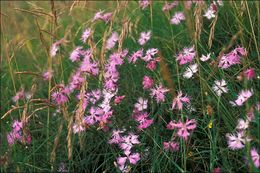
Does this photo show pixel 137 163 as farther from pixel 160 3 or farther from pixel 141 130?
pixel 160 3

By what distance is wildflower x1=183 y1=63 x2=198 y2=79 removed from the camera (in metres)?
1.85

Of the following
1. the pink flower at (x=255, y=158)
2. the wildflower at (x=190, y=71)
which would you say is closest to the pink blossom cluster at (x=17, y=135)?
the wildflower at (x=190, y=71)

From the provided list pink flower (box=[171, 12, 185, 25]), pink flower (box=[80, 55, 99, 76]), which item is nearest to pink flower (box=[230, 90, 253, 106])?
pink flower (box=[80, 55, 99, 76])

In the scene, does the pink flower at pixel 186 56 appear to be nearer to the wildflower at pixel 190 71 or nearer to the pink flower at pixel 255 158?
the wildflower at pixel 190 71

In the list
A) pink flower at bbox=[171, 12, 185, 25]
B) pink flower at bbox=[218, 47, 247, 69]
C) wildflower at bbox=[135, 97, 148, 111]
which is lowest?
wildflower at bbox=[135, 97, 148, 111]

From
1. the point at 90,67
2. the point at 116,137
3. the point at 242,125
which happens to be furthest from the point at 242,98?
the point at 90,67

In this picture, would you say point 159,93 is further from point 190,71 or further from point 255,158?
point 255,158

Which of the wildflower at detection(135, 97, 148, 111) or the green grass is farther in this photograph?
the wildflower at detection(135, 97, 148, 111)

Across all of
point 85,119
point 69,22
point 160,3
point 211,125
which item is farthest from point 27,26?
point 211,125

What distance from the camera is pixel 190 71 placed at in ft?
6.18

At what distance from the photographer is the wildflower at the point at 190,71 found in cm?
185

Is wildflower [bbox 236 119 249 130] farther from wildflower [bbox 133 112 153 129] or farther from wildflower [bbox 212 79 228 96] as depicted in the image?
wildflower [bbox 133 112 153 129]

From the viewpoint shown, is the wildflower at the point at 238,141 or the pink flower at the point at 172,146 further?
the pink flower at the point at 172,146

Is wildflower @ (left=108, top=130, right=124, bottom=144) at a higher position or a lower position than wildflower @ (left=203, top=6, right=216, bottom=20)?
lower
